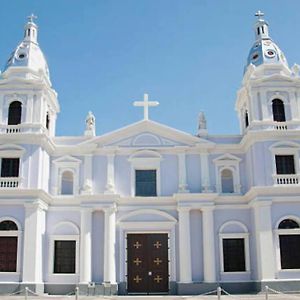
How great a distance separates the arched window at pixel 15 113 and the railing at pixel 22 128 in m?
0.49

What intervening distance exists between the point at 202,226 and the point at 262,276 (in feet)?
14.0

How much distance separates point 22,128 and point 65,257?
7.65 meters

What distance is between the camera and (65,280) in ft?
92.7

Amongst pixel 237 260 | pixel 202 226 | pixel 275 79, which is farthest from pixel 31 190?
pixel 275 79

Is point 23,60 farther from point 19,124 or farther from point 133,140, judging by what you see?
point 133,140

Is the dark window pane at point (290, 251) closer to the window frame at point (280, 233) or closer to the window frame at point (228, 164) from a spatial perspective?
the window frame at point (280, 233)

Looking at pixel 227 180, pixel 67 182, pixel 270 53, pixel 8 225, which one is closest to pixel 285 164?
pixel 227 180

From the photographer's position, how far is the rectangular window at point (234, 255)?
28.8 meters

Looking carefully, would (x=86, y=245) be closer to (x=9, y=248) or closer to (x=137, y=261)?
(x=137, y=261)

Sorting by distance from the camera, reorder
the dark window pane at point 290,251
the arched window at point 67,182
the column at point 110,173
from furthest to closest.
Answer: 1. the arched window at point 67,182
2. the column at point 110,173
3. the dark window pane at point 290,251

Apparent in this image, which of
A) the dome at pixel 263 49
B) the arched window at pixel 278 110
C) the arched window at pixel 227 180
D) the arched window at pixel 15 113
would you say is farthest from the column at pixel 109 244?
the dome at pixel 263 49

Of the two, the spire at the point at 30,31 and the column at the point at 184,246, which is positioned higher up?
the spire at the point at 30,31

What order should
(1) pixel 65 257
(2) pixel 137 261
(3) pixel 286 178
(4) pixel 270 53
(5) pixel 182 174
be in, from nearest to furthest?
(3) pixel 286 178 → (1) pixel 65 257 → (2) pixel 137 261 → (5) pixel 182 174 → (4) pixel 270 53

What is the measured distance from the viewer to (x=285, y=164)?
2872 cm
